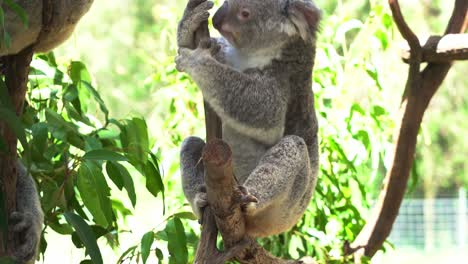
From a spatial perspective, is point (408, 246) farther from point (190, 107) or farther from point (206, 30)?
point (206, 30)

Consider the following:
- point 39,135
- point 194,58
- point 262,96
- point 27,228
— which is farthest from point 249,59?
point 27,228

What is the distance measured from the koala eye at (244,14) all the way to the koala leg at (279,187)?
0.60 meters

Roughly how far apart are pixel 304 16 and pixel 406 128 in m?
1.28

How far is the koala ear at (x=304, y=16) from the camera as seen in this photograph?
143 inches

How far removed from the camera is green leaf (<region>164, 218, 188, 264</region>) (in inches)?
136

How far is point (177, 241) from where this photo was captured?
11.4 feet

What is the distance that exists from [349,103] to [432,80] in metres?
0.65

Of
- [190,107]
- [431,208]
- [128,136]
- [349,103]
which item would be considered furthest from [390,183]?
[431,208]

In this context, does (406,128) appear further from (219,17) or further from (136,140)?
(136,140)

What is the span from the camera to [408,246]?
650 inches

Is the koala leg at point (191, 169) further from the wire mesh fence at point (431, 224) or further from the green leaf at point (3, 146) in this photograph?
the wire mesh fence at point (431, 224)

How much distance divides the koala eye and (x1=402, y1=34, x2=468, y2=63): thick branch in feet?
4.08

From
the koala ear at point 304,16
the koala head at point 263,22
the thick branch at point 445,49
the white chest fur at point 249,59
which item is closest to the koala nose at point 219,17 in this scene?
the koala head at point 263,22

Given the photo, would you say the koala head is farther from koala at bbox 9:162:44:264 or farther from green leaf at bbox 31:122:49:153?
koala at bbox 9:162:44:264
